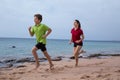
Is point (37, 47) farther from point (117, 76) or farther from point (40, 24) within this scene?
point (117, 76)

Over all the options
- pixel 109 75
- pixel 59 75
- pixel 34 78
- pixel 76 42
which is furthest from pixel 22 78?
pixel 76 42

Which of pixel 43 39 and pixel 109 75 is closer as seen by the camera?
pixel 109 75

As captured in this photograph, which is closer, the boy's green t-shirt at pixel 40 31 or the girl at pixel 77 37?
the boy's green t-shirt at pixel 40 31

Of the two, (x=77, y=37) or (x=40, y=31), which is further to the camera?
(x=77, y=37)

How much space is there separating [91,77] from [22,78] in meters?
2.02

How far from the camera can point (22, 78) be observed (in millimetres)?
8922

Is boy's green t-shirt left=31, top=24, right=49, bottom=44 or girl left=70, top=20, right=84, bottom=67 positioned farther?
girl left=70, top=20, right=84, bottom=67

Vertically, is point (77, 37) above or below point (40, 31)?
Answer: below

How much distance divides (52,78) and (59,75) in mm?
562

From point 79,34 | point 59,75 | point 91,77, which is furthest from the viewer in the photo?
point 79,34

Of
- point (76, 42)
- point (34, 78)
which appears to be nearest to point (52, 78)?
point (34, 78)

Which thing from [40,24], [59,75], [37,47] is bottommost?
[59,75]

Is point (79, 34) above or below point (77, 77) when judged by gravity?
above

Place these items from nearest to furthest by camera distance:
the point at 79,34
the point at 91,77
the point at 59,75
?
the point at 91,77 < the point at 59,75 < the point at 79,34
